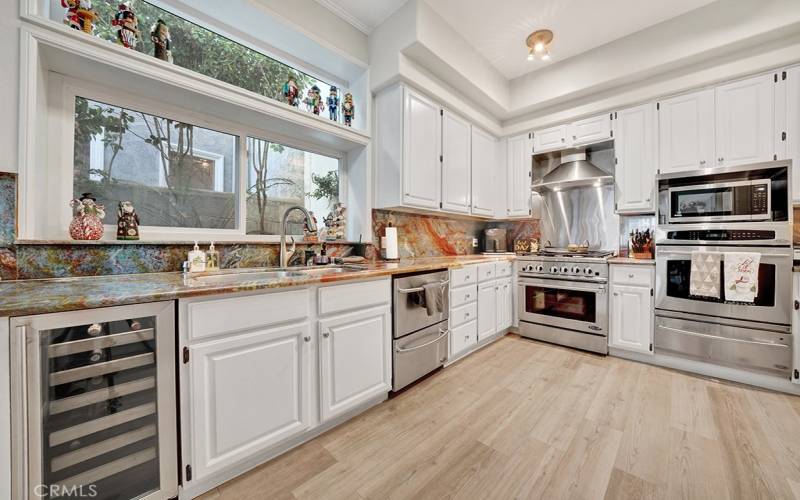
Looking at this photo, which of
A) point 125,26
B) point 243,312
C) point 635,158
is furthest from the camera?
point 635,158

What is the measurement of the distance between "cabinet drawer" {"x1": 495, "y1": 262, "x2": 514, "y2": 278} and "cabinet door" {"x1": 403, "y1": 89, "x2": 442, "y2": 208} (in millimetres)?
969

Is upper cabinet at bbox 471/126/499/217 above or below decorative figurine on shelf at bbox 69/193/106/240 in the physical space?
above

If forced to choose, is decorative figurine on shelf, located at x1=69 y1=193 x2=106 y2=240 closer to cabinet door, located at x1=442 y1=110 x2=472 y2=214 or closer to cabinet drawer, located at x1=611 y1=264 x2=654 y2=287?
cabinet door, located at x1=442 y1=110 x2=472 y2=214

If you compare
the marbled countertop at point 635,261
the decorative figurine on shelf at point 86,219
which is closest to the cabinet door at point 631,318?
the marbled countertop at point 635,261

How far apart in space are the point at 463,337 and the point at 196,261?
2.13 metres

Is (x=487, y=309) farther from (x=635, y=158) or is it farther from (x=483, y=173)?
(x=635, y=158)

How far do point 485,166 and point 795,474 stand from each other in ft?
10.3

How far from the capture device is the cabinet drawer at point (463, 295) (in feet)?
8.44

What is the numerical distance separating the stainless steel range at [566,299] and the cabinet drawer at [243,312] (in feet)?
8.44

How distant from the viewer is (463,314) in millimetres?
2688

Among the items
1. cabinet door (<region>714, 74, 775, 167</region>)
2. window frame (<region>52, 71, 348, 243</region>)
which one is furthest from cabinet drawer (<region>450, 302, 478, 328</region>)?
cabinet door (<region>714, 74, 775, 167</region>)

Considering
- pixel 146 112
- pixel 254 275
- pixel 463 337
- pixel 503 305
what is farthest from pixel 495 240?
pixel 146 112

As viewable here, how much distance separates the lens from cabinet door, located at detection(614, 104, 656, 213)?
2895mm

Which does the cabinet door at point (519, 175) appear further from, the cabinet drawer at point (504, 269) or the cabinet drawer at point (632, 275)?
the cabinet drawer at point (632, 275)
